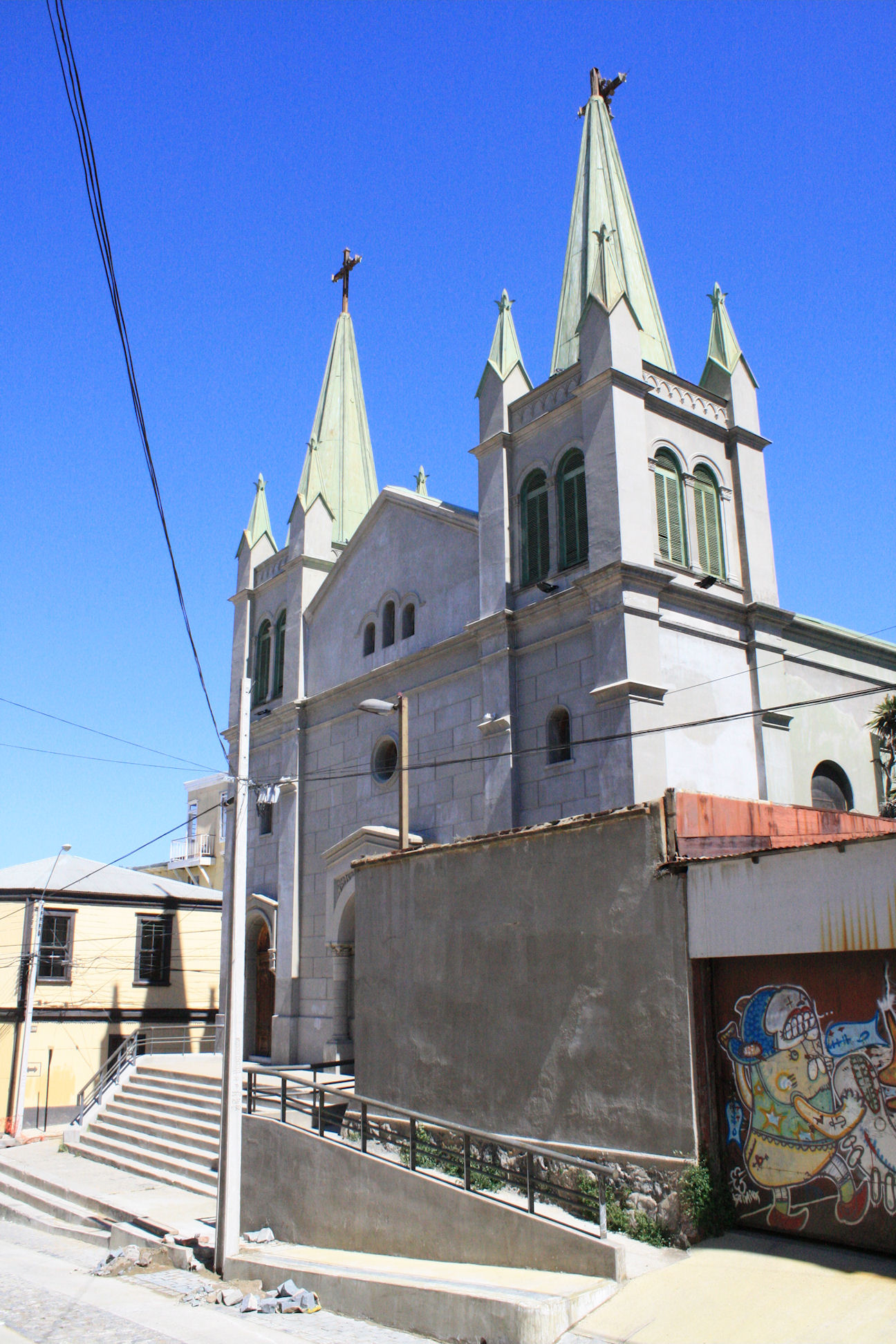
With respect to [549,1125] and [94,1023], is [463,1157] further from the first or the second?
[94,1023]

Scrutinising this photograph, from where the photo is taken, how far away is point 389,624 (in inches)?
1013

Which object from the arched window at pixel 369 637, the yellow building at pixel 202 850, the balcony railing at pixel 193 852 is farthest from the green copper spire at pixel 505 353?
the balcony railing at pixel 193 852

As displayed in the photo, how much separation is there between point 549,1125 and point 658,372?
14.6 metres

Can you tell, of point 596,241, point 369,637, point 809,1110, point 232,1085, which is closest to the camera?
point 809,1110

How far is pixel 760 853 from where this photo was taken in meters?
10.6

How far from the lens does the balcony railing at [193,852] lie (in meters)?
46.9

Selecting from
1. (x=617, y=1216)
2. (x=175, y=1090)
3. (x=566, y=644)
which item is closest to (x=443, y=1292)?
(x=617, y=1216)

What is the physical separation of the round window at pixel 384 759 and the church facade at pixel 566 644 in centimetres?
5

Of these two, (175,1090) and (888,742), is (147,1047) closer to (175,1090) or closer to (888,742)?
(175,1090)

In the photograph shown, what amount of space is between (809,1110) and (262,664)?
22661mm

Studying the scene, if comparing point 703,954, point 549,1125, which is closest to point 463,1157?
point 549,1125

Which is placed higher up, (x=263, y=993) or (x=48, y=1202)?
(x=263, y=993)

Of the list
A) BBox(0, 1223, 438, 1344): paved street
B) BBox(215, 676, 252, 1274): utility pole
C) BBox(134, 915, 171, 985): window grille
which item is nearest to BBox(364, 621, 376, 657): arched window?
BBox(215, 676, 252, 1274): utility pole

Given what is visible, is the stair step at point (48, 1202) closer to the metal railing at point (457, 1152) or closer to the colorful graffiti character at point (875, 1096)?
the metal railing at point (457, 1152)
